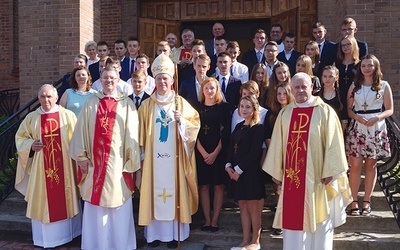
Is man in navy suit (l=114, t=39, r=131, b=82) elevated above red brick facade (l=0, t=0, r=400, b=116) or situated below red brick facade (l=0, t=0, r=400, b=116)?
below

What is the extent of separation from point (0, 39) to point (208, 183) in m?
8.70

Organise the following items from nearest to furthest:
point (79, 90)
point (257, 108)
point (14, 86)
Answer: point (257, 108), point (79, 90), point (14, 86)

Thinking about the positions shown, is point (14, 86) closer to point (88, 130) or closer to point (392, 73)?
point (88, 130)

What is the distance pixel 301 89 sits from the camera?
183 inches

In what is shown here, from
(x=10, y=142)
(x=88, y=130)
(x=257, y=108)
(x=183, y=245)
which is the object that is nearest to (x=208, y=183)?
(x=183, y=245)

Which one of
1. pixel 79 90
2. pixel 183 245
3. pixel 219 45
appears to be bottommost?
pixel 183 245

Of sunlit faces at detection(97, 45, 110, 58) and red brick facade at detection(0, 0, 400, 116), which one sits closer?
sunlit faces at detection(97, 45, 110, 58)

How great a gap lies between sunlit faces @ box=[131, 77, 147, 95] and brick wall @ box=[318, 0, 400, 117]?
4151mm

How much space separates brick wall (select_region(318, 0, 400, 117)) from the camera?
8008mm

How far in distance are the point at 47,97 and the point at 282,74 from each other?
9.15ft

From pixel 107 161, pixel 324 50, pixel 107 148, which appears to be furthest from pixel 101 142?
pixel 324 50

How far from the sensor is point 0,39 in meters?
11.9

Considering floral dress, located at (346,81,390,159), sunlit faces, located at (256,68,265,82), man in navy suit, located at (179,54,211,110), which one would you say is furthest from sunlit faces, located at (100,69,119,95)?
floral dress, located at (346,81,390,159)

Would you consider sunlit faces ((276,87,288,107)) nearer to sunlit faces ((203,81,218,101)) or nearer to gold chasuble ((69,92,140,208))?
sunlit faces ((203,81,218,101))
